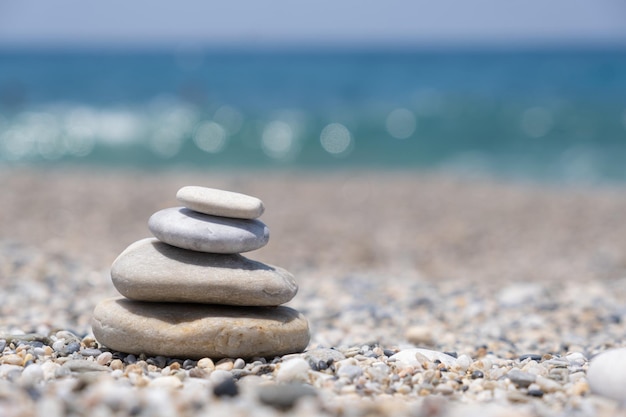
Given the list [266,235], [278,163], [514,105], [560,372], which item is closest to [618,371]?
[560,372]

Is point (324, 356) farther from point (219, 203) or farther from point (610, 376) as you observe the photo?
point (610, 376)

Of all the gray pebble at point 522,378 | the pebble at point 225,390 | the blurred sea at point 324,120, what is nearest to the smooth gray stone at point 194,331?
the pebble at point 225,390

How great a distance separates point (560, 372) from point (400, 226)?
680cm

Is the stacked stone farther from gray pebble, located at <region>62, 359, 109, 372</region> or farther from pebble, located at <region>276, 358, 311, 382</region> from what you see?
pebble, located at <region>276, 358, 311, 382</region>

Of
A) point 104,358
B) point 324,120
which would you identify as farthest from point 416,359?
point 324,120

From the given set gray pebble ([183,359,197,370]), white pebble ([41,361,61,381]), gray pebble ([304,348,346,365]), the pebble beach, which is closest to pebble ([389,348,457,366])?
the pebble beach

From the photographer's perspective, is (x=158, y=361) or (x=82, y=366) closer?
(x=82, y=366)

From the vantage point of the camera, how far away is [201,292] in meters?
3.48

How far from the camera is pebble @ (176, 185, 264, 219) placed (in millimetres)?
3510

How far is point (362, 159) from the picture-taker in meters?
18.2

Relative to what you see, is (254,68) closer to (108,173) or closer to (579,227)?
(108,173)

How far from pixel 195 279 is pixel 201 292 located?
70mm

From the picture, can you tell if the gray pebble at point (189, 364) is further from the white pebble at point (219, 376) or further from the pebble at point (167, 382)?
the pebble at point (167, 382)

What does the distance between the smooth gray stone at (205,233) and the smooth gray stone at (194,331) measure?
0.33 metres
